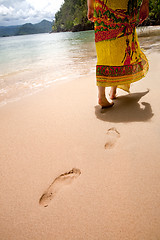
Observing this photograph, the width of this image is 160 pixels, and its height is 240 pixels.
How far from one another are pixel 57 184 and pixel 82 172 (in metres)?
0.18

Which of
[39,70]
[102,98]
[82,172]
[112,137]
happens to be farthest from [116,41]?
[39,70]

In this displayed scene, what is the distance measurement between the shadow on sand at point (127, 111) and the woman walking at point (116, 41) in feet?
0.38

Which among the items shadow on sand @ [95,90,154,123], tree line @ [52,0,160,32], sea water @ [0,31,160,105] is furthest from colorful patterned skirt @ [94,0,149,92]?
tree line @ [52,0,160,32]

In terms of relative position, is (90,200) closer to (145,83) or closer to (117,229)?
(117,229)

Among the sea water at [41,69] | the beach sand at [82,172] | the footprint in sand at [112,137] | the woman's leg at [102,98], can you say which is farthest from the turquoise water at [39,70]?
the footprint in sand at [112,137]

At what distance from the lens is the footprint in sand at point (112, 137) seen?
46.9 inches

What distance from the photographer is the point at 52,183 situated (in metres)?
0.94

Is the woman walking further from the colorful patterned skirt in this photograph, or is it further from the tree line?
the tree line

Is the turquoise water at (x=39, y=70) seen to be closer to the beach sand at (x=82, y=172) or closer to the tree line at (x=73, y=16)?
the beach sand at (x=82, y=172)

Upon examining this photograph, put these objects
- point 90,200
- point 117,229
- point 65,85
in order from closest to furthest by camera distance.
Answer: point 117,229
point 90,200
point 65,85

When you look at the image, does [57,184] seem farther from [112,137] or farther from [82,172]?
[112,137]

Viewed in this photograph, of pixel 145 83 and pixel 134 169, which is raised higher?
pixel 145 83

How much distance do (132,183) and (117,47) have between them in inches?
51.7

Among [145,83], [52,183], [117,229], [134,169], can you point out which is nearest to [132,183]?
[134,169]
